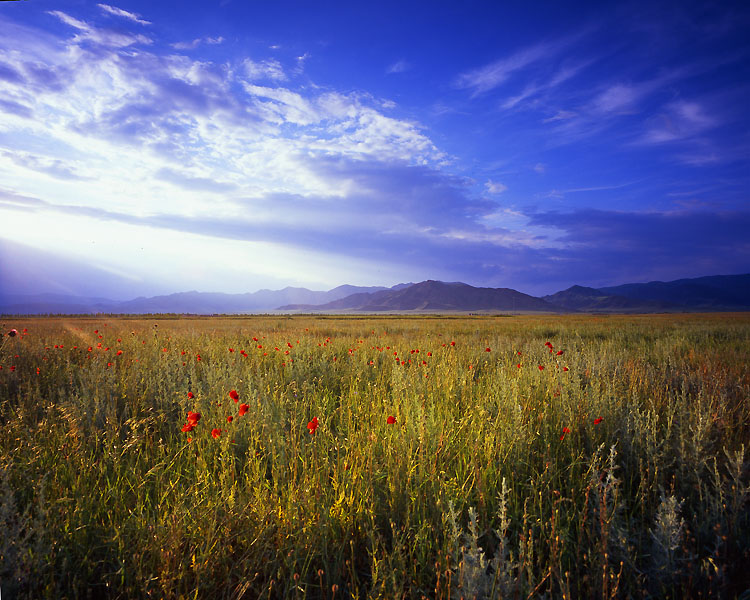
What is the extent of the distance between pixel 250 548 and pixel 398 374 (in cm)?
247

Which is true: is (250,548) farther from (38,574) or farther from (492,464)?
(492,464)

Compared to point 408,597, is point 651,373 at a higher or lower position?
higher

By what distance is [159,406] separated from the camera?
15.2 ft

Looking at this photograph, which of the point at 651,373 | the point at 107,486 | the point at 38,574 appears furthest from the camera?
the point at 651,373

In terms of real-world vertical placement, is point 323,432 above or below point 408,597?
above

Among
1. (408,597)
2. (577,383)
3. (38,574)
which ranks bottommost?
(408,597)

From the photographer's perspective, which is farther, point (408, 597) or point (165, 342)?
point (165, 342)

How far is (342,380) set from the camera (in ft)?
18.5

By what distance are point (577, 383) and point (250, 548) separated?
3.69 meters

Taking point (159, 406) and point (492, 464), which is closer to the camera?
point (492, 464)

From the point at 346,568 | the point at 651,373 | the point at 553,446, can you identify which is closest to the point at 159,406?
the point at 346,568

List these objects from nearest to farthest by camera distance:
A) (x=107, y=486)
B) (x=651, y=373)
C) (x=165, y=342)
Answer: (x=107, y=486), (x=651, y=373), (x=165, y=342)

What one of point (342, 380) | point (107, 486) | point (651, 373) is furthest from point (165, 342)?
point (651, 373)

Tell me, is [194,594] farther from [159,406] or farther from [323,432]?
[159,406]
